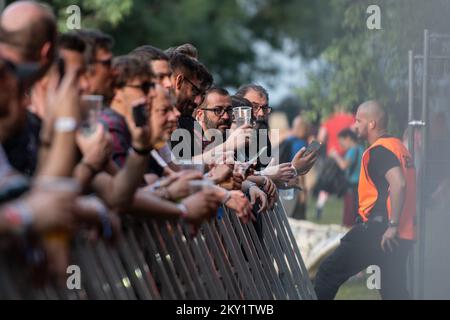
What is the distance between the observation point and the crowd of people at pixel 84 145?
4.27m

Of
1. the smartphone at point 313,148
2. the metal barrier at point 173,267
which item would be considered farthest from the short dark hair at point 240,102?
the metal barrier at point 173,267

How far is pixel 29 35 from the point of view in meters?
5.11

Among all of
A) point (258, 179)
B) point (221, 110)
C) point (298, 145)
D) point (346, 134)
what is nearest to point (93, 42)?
point (221, 110)

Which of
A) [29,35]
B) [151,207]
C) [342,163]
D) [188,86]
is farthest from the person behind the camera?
[342,163]

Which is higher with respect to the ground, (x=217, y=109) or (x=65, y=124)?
(x=65, y=124)

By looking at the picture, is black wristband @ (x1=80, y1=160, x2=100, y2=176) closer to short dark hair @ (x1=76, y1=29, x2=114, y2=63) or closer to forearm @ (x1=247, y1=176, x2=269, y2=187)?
short dark hair @ (x1=76, y1=29, x2=114, y2=63)

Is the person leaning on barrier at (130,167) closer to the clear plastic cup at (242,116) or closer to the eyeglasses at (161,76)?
the eyeglasses at (161,76)

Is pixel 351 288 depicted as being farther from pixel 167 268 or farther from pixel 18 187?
pixel 18 187

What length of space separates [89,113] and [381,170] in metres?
6.01

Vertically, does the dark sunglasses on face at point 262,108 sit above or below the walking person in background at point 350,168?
above

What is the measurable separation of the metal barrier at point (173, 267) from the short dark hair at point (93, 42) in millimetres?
736

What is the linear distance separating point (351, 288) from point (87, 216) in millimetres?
9120

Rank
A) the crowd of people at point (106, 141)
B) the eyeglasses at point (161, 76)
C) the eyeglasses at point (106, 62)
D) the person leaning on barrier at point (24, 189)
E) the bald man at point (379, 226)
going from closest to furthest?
the person leaning on barrier at point (24, 189), the crowd of people at point (106, 141), the eyeglasses at point (106, 62), the eyeglasses at point (161, 76), the bald man at point (379, 226)

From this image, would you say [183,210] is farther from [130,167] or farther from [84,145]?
[84,145]
